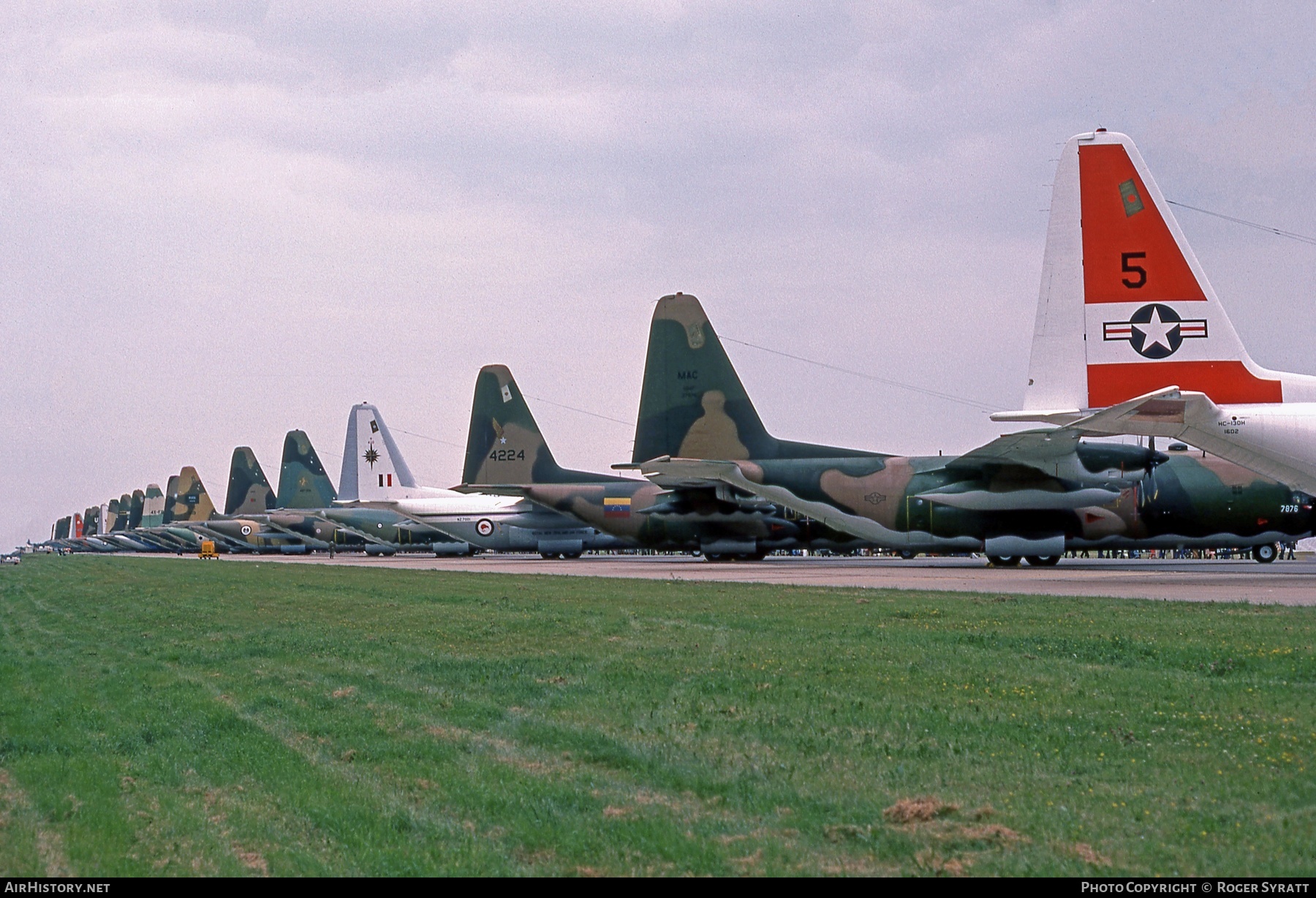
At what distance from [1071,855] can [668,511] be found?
35400 mm

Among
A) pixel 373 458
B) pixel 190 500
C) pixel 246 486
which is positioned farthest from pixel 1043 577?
pixel 190 500

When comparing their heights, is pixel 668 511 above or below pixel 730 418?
below

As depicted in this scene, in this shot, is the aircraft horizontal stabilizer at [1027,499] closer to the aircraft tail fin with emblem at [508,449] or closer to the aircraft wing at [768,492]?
the aircraft wing at [768,492]

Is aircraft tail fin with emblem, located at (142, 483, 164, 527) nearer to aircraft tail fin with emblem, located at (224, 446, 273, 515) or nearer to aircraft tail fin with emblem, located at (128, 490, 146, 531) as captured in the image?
aircraft tail fin with emblem, located at (128, 490, 146, 531)

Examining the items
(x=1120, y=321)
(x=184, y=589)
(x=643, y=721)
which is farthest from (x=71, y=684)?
(x=1120, y=321)

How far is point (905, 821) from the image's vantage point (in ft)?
17.3

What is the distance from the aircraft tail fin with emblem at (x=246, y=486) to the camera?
92375 millimetres

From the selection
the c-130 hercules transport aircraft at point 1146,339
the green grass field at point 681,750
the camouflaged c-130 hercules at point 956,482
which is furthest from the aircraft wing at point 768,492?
the green grass field at point 681,750

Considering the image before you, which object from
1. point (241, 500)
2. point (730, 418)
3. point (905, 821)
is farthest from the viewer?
point (241, 500)

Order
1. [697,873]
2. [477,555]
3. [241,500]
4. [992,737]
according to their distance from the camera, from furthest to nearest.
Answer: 1. [241,500]
2. [477,555]
3. [992,737]
4. [697,873]

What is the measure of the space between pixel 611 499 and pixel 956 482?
15817mm

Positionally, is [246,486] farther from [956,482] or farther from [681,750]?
[681,750]

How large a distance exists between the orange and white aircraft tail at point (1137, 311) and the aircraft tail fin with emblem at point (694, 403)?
14020 mm

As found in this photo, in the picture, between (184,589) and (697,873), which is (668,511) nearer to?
(184,589)
